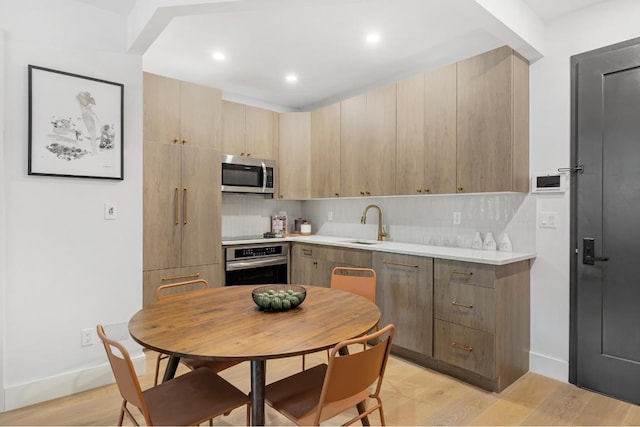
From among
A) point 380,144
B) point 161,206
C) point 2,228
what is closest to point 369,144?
point 380,144

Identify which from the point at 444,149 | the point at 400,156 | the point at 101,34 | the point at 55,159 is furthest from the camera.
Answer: the point at 400,156

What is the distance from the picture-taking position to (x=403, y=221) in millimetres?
3662

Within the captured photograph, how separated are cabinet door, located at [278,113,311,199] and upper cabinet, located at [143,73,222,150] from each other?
931 millimetres

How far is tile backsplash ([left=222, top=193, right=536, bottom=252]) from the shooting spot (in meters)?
2.82

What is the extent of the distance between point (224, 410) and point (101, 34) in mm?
2552

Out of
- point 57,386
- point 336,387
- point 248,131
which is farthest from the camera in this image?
point 248,131

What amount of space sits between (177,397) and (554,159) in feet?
9.03

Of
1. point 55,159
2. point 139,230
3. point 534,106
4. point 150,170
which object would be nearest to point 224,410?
point 139,230

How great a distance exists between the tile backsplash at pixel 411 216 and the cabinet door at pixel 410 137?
39 centimetres

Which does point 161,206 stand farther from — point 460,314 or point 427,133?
point 460,314

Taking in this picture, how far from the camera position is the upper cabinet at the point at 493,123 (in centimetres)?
254

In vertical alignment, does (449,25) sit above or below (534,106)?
above

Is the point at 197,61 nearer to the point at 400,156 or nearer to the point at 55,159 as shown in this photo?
the point at 55,159

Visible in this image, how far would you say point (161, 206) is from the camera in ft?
10.3
